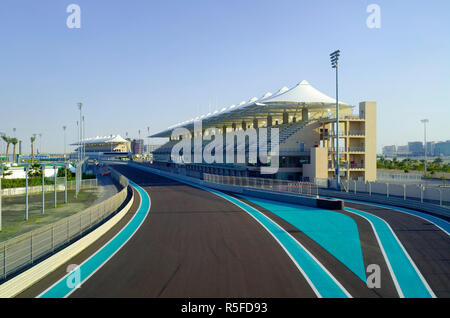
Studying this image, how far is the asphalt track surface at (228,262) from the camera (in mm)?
8695

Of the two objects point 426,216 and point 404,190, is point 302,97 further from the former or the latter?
point 426,216

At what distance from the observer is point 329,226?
645 inches

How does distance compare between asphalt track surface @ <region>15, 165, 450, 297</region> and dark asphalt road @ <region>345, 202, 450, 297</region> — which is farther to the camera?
dark asphalt road @ <region>345, 202, 450, 297</region>

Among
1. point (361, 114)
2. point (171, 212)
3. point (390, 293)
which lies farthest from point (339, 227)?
point (361, 114)

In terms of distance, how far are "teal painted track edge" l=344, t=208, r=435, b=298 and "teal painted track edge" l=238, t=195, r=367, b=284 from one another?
0.96m

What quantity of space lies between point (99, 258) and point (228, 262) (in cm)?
481

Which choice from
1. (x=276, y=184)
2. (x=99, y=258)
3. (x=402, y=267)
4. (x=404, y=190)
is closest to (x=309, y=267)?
(x=402, y=267)

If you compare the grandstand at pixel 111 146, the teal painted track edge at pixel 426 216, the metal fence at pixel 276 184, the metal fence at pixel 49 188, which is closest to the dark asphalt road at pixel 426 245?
the teal painted track edge at pixel 426 216

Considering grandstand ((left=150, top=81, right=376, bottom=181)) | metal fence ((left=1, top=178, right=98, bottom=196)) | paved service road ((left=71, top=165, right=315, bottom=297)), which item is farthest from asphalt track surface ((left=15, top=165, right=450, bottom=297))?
metal fence ((left=1, top=178, right=98, bottom=196))

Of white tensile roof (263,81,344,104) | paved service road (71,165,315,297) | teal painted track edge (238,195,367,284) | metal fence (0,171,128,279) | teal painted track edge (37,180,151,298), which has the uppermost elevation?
white tensile roof (263,81,344,104)

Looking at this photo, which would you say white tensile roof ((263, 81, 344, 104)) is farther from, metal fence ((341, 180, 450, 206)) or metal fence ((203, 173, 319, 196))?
metal fence ((341, 180, 450, 206))

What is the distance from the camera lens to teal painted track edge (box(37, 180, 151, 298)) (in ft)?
28.7

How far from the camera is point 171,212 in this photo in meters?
21.1
